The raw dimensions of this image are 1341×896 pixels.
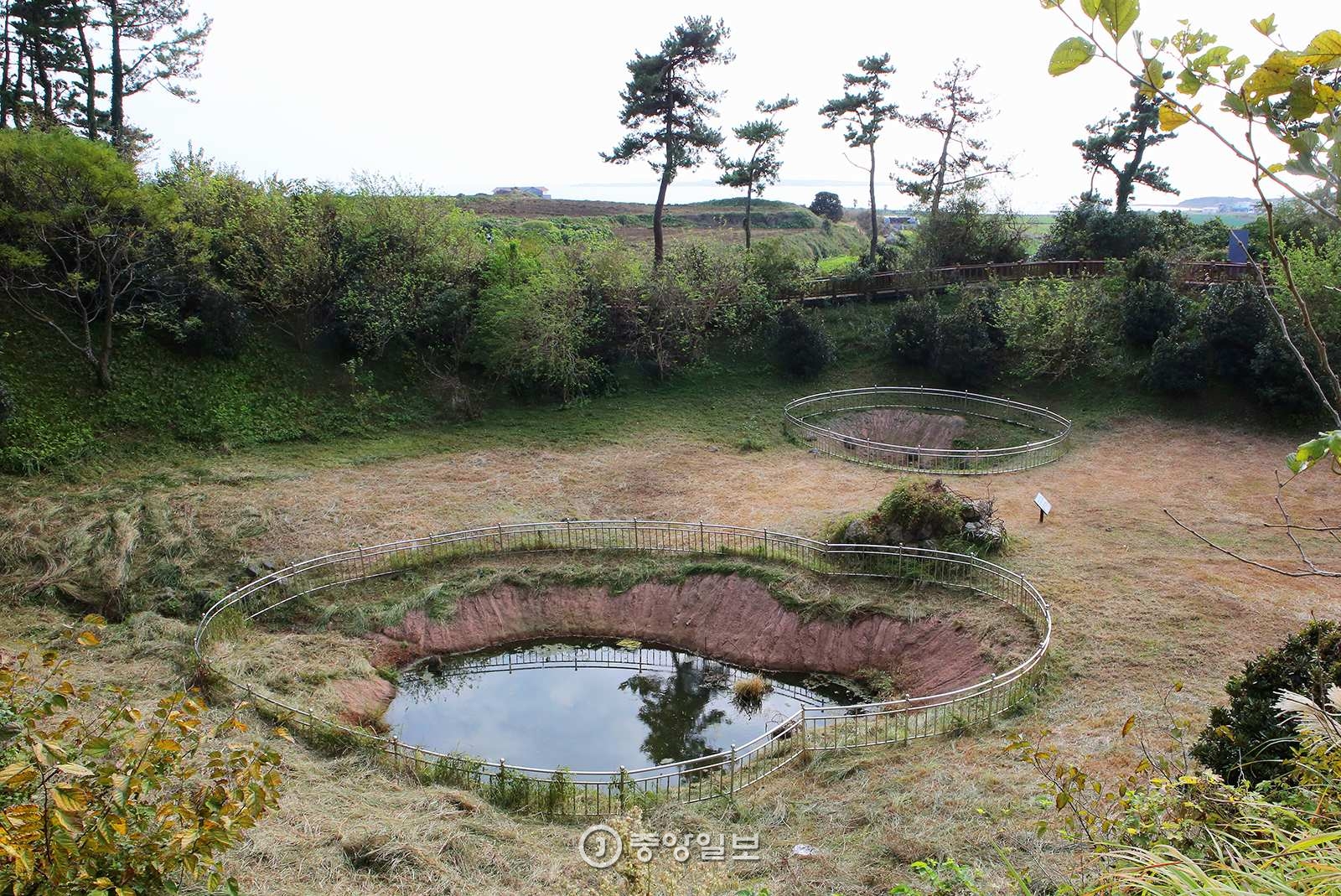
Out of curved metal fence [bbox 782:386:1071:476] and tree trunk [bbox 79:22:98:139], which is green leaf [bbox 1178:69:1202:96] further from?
tree trunk [bbox 79:22:98:139]

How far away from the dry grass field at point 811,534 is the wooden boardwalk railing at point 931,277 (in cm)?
1037

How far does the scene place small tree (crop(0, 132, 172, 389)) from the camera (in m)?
23.2

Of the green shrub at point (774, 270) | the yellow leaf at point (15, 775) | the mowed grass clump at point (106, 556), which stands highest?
the green shrub at point (774, 270)

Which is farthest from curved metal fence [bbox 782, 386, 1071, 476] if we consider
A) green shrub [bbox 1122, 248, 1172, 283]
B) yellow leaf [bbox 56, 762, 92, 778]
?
yellow leaf [bbox 56, 762, 92, 778]

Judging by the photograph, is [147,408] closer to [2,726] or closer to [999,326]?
[2,726]

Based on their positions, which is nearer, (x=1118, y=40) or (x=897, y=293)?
(x=1118, y=40)

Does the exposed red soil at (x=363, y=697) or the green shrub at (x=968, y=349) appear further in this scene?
the green shrub at (x=968, y=349)

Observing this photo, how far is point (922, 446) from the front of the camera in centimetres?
2952

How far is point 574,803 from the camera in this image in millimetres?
13180

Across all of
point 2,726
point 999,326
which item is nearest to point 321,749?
point 2,726

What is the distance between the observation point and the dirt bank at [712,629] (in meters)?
17.3

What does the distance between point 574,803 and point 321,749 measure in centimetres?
418

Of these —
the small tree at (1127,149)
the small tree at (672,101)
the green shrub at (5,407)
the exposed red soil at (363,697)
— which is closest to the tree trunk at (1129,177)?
the small tree at (1127,149)

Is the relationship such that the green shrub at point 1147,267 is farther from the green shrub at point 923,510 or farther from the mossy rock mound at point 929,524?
the green shrub at point 923,510
